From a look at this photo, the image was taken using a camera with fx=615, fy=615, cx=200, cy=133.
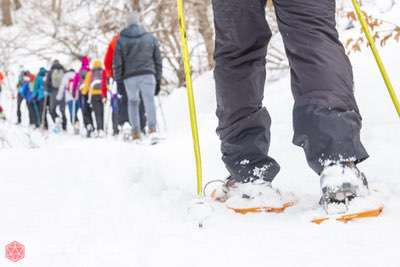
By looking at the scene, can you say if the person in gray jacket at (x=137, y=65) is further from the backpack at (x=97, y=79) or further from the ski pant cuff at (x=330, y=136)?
the ski pant cuff at (x=330, y=136)

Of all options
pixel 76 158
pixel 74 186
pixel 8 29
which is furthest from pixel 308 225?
pixel 8 29

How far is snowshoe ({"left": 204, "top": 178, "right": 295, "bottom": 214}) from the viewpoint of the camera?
2.19 m

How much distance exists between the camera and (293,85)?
2.14 m

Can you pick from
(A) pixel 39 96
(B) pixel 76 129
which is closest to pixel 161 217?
(B) pixel 76 129

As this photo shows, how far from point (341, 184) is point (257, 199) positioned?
16.6 inches

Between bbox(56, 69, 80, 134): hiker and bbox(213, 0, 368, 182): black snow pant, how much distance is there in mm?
12990

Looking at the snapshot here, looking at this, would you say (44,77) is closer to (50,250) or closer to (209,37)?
(209,37)

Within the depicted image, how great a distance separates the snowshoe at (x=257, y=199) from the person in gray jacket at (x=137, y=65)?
7.05 metres

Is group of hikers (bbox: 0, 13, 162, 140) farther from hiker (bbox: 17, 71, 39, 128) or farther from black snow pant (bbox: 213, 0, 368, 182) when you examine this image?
black snow pant (bbox: 213, 0, 368, 182)

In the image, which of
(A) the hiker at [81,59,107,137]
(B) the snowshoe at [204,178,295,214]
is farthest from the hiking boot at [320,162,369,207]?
(A) the hiker at [81,59,107,137]

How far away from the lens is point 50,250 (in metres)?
1.71

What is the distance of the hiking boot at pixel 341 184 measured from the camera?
1873 millimetres

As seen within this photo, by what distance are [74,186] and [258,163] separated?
889 mm

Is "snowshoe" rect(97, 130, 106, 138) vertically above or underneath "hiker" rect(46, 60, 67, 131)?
underneath
